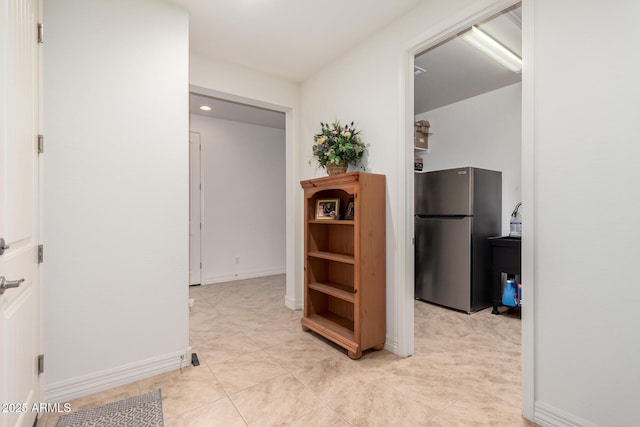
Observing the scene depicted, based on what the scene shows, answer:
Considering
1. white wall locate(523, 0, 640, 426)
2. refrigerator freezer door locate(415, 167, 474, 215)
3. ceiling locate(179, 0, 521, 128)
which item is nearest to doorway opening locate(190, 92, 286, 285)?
ceiling locate(179, 0, 521, 128)

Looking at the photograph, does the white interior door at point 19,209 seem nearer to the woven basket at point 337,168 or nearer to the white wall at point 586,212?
the woven basket at point 337,168

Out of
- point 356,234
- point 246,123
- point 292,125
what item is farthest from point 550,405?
point 246,123

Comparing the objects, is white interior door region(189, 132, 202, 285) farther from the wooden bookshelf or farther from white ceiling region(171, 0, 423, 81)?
the wooden bookshelf

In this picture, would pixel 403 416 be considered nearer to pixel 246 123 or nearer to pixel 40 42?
pixel 40 42

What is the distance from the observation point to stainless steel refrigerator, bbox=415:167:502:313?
3.51 m

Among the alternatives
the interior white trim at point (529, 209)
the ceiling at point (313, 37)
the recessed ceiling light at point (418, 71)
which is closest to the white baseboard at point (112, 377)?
the interior white trim at point (529, 209)

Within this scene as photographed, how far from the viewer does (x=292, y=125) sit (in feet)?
11.9

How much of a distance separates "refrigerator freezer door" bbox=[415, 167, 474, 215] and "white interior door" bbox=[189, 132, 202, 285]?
3.28 metres

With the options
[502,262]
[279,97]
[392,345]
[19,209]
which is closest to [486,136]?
[502,262]

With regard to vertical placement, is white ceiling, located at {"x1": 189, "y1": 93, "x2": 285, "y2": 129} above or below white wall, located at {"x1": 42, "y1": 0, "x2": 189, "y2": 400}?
above

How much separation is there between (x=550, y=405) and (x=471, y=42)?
9.23 feet

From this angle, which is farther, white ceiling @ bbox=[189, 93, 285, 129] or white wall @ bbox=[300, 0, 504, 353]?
white ceiling @ bbox=[189, 93, 285, 129]

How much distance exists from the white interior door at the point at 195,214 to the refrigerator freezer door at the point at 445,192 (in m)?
3.28

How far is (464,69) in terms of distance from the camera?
337cm
